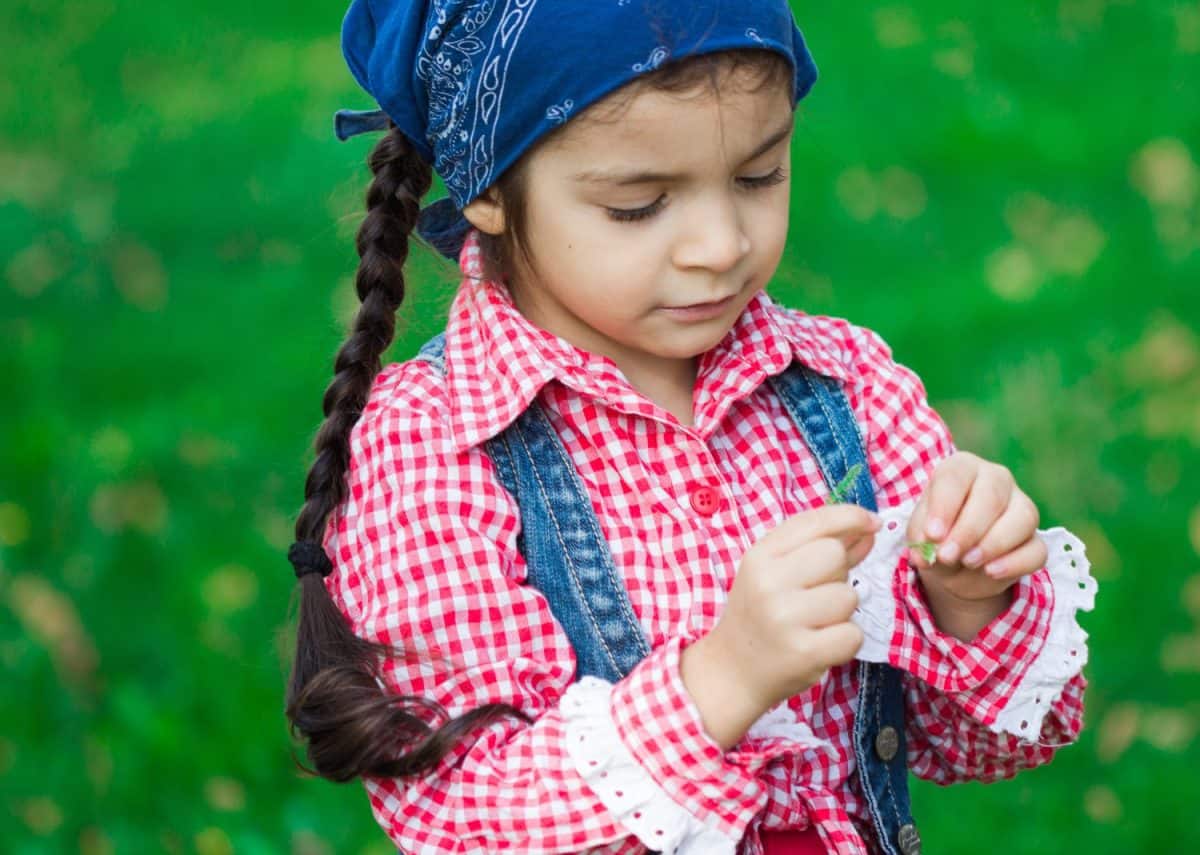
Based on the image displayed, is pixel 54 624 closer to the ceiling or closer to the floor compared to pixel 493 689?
closer to the floor

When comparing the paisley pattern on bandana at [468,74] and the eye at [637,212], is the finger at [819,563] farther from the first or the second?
the paisley pattern on bandana at [468,74]

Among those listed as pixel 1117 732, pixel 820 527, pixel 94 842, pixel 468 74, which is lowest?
pixel 94 842

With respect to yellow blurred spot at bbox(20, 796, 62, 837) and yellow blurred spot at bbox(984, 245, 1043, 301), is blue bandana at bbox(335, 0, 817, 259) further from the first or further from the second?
yellow blurred spot at bbox(984, 245, 1043, 301)

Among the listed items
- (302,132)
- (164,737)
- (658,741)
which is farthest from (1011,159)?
(658,741)

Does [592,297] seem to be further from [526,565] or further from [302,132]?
[302,132]

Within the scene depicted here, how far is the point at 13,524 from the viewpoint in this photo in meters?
3.57

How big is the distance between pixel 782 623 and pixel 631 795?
23cm

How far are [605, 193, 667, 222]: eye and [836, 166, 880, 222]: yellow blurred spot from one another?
2.63 meters

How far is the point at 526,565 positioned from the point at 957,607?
0.46 meters

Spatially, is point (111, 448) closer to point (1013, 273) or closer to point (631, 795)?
point (1013, 273)

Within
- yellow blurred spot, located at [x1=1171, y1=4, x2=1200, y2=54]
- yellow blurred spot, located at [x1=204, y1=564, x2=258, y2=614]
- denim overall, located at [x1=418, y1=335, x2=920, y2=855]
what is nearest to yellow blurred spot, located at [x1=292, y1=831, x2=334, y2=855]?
yellow blurred spot, located at [x1=204, y1=564, x2=258, y2=614]

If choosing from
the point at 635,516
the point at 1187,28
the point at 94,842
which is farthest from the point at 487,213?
the point at 1187,28

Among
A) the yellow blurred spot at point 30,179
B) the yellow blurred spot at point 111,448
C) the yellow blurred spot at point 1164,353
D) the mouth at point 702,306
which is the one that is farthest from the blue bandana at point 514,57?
the yellow blurred spot at point 30,179

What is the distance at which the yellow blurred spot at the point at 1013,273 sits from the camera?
13.7ft
